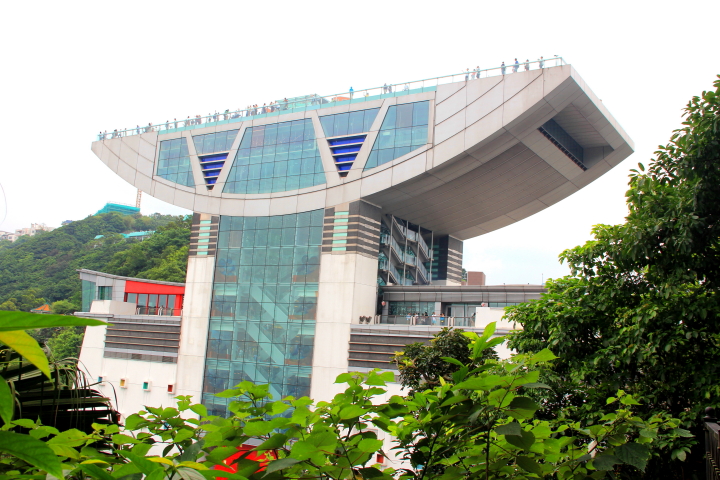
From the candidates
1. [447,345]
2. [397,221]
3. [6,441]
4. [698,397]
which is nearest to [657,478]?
[698,397]

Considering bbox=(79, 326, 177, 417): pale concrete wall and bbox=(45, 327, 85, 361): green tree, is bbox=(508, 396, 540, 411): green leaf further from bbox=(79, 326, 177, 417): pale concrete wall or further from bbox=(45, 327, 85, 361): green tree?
bbox=(45, 327, 85, 361): green tree

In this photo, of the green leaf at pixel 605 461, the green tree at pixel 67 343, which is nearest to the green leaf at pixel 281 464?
the green leaf at pixel 605 461

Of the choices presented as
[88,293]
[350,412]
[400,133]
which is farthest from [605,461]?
[88,293]

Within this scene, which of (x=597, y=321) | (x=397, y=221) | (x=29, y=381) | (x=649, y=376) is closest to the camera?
(x=29, y=381)

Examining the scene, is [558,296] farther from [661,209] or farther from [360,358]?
[360,358]

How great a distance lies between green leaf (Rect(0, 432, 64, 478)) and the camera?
1.11 m

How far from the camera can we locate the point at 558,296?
39.0 feet

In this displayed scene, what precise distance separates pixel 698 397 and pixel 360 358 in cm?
1826

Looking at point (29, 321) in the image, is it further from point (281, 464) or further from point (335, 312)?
point (335, 312)

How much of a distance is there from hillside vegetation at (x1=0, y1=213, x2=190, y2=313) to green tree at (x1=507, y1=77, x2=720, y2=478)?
2103 inches

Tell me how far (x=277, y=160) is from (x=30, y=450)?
28.9 metres

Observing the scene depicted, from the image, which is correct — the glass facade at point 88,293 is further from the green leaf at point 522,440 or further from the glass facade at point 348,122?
the green leaf at point 522,440

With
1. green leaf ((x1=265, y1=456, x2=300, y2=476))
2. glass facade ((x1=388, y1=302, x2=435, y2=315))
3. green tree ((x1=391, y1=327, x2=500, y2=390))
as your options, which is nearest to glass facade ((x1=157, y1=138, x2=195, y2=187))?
glass facade ((x1=388, y1=302, x2=435, y2=315))

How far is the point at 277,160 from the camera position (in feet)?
96.3
